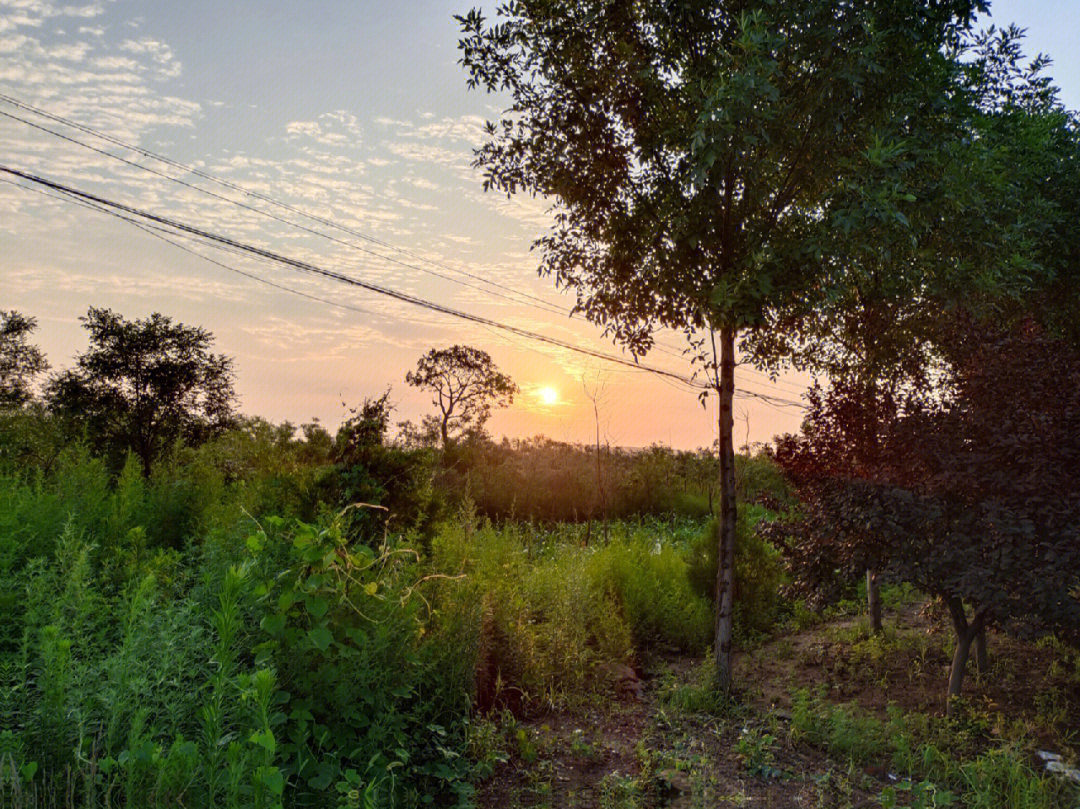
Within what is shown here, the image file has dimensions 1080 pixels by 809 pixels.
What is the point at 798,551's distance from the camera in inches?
300

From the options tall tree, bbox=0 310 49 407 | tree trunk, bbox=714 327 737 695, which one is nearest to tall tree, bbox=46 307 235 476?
tall tree, bbox=0 310 49 407

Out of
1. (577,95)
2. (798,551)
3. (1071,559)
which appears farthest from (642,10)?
(1071,559)

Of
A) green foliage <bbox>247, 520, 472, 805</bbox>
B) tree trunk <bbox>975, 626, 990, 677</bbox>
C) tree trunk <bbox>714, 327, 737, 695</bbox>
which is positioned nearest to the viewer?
green foliage <bbox>247, 520, 472, 805</bbox>

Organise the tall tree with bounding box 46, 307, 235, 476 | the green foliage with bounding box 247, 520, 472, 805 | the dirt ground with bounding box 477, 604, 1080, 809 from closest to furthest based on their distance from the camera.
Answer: the green foliage with bounding box 247, 520, 472, 805, the dirt ground with bounding box 477, 604, 1080, 809, the tall tree with bounding box 46, 307, 235, 476

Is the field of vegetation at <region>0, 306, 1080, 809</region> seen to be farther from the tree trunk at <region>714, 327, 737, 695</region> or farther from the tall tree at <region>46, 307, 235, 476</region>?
the tall tree at <region>46, 307, 235, 476</region>

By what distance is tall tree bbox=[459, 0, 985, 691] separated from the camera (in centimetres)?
670

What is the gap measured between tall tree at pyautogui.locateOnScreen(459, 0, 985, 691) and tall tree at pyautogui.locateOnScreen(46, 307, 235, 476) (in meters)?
10.9

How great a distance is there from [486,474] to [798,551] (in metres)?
11.5

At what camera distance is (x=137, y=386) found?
1623 cm

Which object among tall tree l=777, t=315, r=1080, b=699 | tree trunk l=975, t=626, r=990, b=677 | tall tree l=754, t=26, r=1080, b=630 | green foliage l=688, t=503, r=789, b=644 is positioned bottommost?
tree trunk l=975, t=626, r=990, b=677

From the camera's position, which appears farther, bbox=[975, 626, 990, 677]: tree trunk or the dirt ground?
bbox=[975, 626, 990, 677]: tree trunk

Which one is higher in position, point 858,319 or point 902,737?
point 858,319

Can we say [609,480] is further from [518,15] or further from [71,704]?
[71,704]

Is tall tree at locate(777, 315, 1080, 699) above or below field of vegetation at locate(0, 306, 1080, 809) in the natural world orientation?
above
